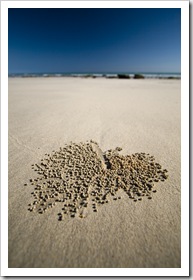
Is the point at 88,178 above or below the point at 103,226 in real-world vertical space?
above

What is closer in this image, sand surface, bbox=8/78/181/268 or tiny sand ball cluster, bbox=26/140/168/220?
sand surface, bbox=8/78/181/268

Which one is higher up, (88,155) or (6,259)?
(88,155)

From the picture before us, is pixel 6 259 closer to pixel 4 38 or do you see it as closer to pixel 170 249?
pixel 170 249

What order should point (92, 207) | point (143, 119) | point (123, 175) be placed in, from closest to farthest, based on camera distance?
point (92, 207)
point (123, 175)
point (143, 119)

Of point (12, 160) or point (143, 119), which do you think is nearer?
point (12, 160)

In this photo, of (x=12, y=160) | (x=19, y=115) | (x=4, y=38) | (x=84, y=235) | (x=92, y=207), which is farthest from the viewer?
(x=19, y=115)

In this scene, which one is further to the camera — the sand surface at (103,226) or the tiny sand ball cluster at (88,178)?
the tiny sand ball cluster at (88,178)

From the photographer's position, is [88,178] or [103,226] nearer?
[103,226]

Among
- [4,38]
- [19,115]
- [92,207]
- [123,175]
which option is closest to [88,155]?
[123,175]
